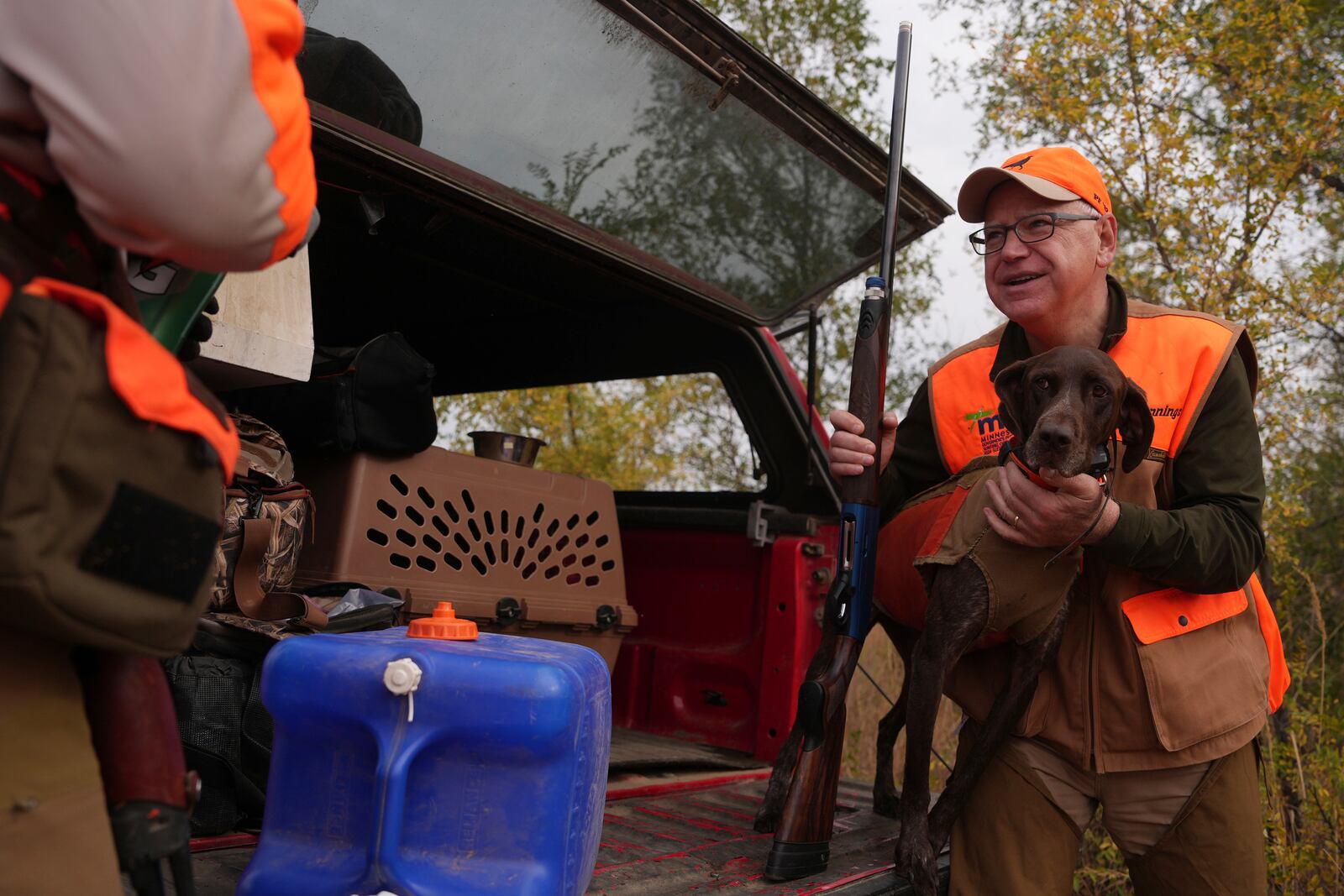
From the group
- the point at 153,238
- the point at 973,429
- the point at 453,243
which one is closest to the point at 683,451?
the point at 453,243

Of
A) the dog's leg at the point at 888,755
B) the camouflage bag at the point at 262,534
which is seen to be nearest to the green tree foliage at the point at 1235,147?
the dog's leg at the point at 888,755

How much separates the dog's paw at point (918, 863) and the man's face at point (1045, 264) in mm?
1185

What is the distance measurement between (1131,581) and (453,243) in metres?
2.13

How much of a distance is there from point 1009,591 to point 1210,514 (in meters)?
0.45

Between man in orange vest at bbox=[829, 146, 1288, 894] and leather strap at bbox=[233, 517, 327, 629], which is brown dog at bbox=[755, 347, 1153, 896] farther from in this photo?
leather strap at bbox=[233, 517, 327, 629]

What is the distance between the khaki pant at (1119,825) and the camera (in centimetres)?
226

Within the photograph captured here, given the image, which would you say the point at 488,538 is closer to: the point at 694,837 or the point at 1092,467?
the point at 694,837

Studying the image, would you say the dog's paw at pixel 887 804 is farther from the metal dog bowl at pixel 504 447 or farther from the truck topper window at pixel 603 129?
the truck topper window at pixel 603 129

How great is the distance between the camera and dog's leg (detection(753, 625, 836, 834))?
262cm

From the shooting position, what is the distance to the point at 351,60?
232cm

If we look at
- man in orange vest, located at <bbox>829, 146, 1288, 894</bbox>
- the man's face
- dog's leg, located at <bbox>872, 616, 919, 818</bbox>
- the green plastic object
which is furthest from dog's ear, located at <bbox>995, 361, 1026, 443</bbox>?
the green plastic object

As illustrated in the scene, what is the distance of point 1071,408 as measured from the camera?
2.08m

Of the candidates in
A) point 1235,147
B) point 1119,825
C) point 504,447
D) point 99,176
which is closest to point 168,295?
point 99,176

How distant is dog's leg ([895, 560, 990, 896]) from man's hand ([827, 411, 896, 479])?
40 centimetres
